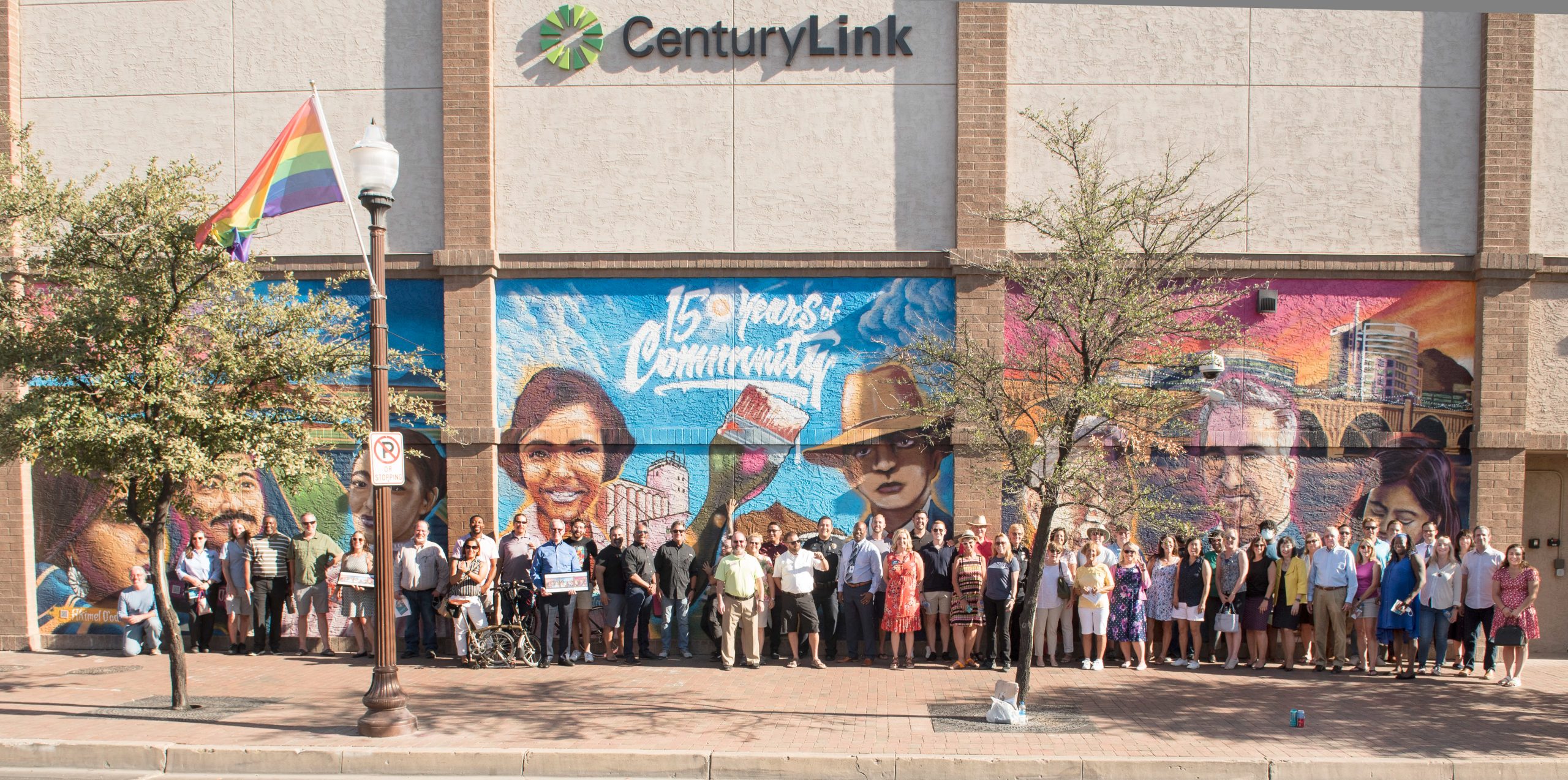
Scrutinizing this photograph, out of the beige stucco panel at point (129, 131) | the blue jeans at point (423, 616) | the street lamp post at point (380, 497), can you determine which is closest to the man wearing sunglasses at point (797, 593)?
the blue jeans at point (423, 616)

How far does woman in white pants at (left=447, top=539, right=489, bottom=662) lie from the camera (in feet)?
39.0

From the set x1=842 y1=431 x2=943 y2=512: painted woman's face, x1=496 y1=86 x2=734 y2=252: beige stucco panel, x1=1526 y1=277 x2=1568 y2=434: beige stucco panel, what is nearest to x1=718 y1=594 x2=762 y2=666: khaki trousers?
x1=842 y1=431 x2=943 y2=512: painted woman's face

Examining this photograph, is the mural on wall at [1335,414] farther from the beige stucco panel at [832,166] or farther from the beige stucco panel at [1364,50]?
the beige stucco panel at [832,166]

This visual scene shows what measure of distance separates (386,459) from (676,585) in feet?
15.0

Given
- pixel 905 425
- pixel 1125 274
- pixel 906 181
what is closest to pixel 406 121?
pixel 906 181

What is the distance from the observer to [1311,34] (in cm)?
1308

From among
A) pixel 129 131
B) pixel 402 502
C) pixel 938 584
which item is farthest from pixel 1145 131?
pixel 129 131

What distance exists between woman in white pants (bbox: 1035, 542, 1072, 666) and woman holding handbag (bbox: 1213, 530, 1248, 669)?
1.81 meters

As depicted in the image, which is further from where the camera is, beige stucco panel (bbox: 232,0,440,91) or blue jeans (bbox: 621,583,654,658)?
beige stucco panel (bbox: 232,0,440,91)

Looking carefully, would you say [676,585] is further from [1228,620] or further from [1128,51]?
[1128,51]

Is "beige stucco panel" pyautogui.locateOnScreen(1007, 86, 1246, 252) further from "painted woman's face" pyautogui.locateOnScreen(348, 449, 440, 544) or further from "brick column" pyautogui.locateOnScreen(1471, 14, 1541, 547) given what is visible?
"painted woman's face" pyautogui.locateOnScreen(348, 449, 440, 544)

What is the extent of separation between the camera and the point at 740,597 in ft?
38.9

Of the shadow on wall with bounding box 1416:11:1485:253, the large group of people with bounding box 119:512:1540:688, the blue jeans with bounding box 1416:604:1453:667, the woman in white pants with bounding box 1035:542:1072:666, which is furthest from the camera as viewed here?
the shadow on wall with bounding box 1416:11:1485:253

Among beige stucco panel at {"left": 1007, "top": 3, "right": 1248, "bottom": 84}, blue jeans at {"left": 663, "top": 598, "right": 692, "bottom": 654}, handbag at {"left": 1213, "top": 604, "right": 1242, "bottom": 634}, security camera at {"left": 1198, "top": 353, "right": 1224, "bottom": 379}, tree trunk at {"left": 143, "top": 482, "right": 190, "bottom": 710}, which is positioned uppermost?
beige stucco panel at {"left": 1007, "top": 3, "right": 1248, "bottom": 84}
